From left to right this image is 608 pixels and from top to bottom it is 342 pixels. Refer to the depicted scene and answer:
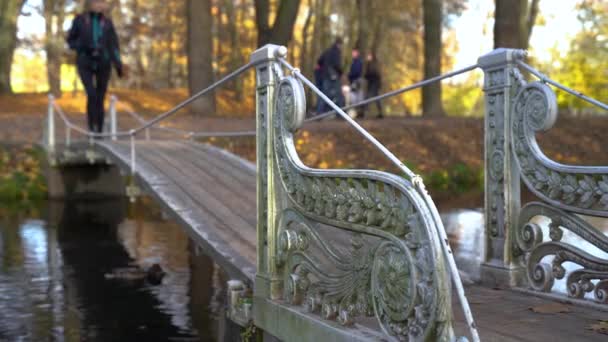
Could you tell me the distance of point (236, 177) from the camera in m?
9.05

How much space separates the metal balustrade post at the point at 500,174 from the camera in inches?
212

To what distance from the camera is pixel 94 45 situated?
35.7 ft

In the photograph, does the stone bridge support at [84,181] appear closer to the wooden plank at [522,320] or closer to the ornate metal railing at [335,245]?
the ornate metal railing at [335,245]

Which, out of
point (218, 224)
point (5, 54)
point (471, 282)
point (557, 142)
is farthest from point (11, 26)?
point (471, 282)

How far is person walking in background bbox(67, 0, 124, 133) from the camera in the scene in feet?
35.7

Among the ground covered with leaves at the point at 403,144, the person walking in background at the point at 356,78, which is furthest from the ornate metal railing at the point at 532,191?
the person walking in background at the point at 356,78

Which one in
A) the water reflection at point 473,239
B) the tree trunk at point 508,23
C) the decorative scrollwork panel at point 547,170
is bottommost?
the water reflection at point 473,239

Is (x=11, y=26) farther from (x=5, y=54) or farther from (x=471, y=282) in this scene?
(x=471, y=282)

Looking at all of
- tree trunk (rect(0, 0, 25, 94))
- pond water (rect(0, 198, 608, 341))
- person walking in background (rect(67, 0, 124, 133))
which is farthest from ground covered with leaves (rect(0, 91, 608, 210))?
person walking in background (rect(67, 0, 124, 133))

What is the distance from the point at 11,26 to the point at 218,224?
64.9 feet

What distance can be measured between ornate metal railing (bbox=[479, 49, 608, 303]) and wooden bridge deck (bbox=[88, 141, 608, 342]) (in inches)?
8.6

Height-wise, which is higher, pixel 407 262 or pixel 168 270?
pixel 407 262

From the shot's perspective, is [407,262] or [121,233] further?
[121,233]

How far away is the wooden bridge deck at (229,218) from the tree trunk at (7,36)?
1484 cm
